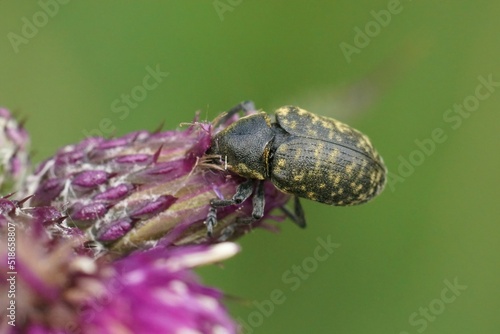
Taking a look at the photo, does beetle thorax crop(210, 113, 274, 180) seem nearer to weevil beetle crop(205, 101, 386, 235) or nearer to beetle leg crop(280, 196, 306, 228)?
weevil beetle crop(205, 101, 386, 235)

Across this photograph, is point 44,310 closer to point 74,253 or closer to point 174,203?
point 74,253

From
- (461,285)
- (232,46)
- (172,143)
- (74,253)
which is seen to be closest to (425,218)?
(461,285)

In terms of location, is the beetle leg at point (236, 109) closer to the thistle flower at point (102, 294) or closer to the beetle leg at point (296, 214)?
the beetle leg at point (296, 214)

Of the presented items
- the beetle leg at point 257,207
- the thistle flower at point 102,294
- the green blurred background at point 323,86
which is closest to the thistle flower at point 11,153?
the thistle flower at point 102,294

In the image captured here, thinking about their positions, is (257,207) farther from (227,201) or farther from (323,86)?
(323,86)

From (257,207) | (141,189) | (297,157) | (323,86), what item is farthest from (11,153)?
(323,86)

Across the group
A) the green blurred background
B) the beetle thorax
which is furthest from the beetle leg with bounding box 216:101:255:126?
the green blurred background

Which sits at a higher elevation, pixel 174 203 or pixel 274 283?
pixel 174 203
